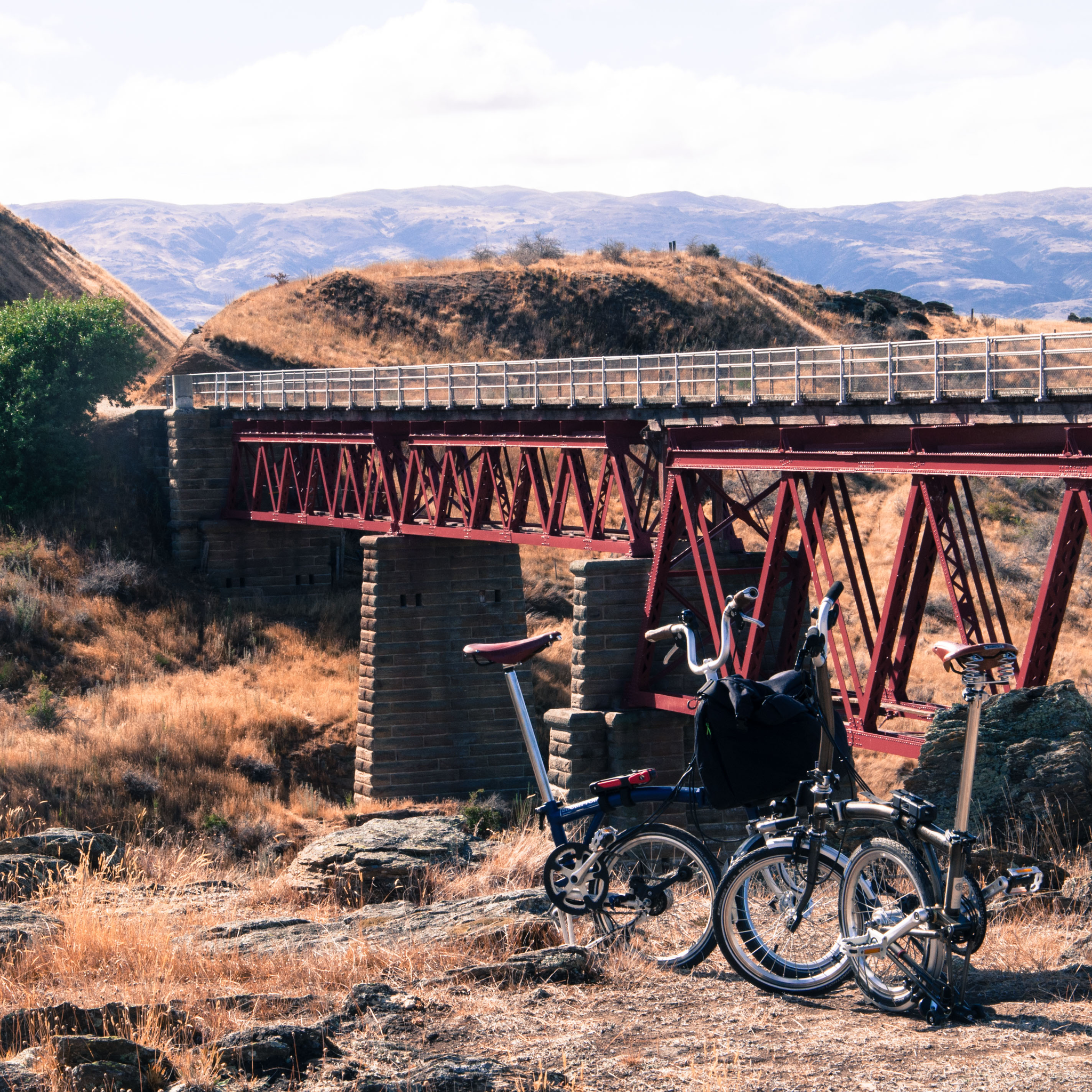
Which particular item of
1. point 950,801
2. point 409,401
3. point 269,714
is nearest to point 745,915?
point 950,801

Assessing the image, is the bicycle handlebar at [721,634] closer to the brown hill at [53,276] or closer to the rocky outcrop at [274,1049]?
the rocky outcrop at [274,1049]

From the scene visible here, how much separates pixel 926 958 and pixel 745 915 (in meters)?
1.06

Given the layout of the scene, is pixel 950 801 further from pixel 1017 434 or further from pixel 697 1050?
pixel 1017 434

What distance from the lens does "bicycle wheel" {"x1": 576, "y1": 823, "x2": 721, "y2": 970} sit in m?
7.85

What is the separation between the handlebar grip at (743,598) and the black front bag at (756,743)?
2.44 feet

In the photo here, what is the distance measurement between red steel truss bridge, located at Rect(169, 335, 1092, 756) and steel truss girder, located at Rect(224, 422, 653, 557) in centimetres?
7

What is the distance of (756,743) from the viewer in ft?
23.9

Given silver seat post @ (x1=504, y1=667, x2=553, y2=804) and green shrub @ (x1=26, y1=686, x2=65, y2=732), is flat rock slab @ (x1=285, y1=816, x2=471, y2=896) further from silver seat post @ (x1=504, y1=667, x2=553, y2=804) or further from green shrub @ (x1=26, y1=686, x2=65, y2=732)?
green shrub @ (x1=26, y1=686, x2=65, y2=732)

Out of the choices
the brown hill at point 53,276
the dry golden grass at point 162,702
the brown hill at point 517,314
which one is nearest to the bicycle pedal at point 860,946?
the dry golden grass at point 162,702

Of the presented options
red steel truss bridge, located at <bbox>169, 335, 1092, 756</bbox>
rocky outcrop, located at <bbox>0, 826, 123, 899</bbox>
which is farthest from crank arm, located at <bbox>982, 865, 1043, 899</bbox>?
rocky outcrop, located at <bbox>0, 826, 123, 899</bbox>

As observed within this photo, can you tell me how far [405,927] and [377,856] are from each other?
324 cm

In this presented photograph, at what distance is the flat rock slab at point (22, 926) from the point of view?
8141 millimetres

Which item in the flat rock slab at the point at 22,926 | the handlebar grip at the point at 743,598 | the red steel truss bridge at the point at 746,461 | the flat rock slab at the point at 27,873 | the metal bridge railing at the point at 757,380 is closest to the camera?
the handlebar grip at the point at 743,598

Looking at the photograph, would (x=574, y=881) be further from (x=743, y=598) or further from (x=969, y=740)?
(x=969, y=740)
